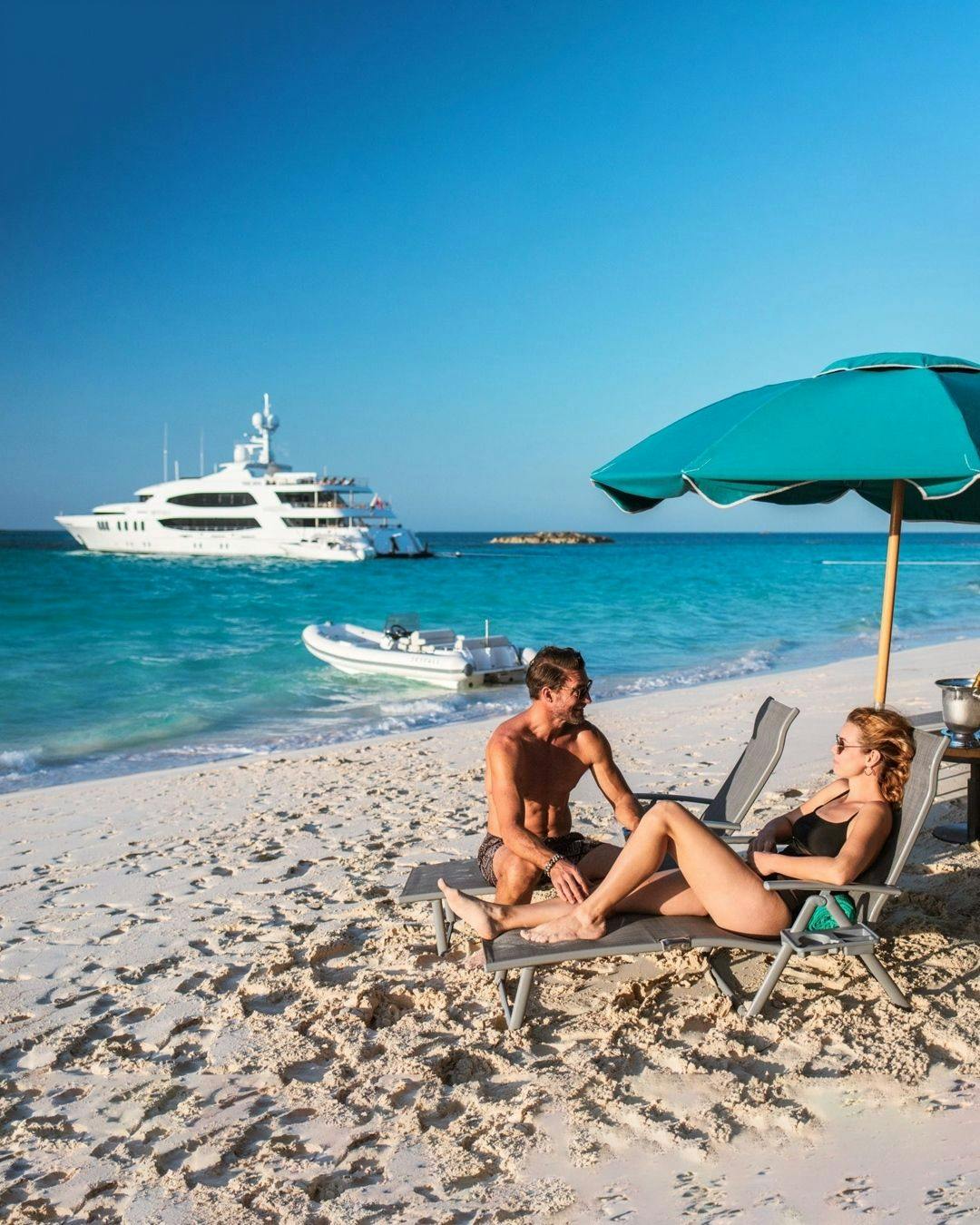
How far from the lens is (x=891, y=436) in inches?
127

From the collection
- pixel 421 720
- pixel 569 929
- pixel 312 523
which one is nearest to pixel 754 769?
pixel 569 929

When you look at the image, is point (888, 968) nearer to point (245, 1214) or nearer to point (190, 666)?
point (245, 1214)

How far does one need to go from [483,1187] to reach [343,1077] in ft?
2.16

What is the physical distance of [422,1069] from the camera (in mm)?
2891

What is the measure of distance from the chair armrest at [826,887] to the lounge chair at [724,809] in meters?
0.83

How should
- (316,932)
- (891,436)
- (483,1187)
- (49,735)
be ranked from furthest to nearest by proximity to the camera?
(49,735), (316,932), (891,436), (483,1187)

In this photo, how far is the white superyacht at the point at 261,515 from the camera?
51.1 metres

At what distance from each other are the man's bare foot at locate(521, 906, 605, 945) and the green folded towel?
66cm

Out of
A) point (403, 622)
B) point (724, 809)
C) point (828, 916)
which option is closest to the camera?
point (828, 916)

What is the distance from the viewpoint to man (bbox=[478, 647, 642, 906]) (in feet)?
11.2

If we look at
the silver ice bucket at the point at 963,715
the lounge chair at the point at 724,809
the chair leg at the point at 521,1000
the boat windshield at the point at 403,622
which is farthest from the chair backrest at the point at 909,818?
the boat windshield at the point at 403,622

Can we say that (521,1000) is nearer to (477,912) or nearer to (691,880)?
(477,912)

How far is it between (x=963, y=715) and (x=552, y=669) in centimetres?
208

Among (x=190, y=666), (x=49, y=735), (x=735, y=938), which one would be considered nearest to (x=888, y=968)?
(x=735, y=938)
